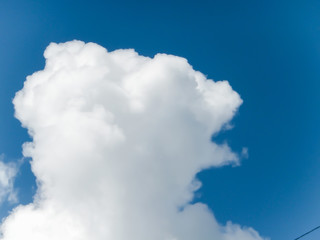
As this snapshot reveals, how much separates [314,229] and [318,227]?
3.14 ft

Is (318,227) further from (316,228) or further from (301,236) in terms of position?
(301,236)

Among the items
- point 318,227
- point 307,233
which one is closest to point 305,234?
point 307,233

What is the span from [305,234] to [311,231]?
1.98 metres

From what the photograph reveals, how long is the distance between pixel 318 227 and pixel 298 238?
16.9 ft

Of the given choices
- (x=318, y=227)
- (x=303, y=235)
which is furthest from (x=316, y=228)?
(x=303, y=235)

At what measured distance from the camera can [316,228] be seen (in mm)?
41375

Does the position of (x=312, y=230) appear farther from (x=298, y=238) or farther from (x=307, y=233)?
(x=298, y=238)

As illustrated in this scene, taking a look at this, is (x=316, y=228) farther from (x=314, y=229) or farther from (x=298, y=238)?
(x=298, y=238)

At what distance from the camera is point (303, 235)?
40.4m

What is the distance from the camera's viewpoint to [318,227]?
41.2 metres

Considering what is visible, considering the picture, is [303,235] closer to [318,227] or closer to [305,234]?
[305,234]

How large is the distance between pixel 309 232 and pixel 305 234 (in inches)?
64.6

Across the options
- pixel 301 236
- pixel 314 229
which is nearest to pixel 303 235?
pixel 301 236

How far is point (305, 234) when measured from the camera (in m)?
40.8
